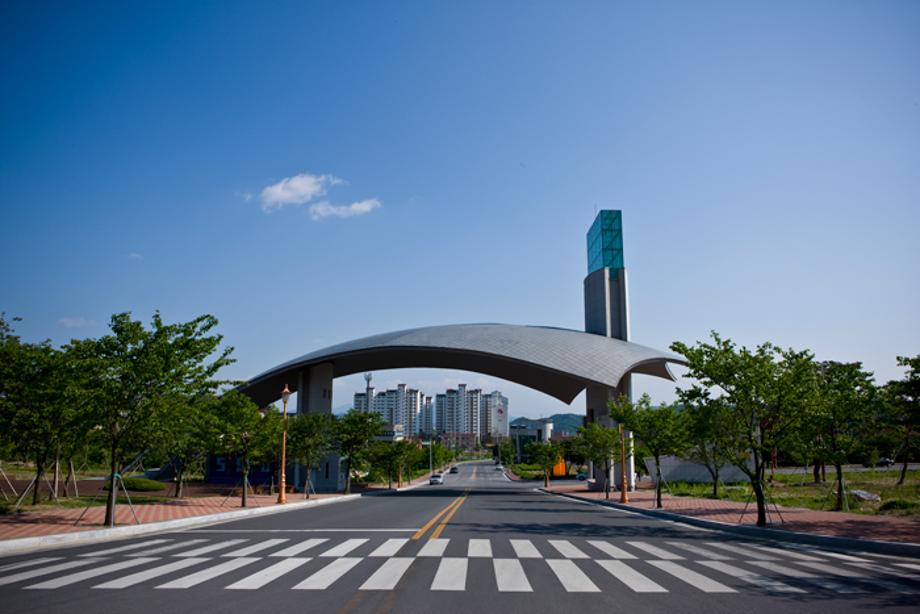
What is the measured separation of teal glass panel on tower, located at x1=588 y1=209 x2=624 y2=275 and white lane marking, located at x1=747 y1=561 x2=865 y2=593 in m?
47.5

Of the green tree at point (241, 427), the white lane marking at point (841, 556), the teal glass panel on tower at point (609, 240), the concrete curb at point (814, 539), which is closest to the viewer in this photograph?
the white lane marking at point (841, 556)

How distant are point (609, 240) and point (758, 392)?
39.8 meters

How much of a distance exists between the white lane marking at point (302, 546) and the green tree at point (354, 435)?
30033 mm

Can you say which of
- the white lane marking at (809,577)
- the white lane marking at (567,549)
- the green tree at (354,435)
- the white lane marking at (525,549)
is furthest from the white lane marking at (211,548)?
the green tree at (354,435)

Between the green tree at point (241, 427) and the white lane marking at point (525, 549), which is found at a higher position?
the green tree at point (241, 427)

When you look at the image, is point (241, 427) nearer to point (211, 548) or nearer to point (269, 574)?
point (211, 548)

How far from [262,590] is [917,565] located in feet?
38.6

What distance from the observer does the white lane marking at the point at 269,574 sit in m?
8.66

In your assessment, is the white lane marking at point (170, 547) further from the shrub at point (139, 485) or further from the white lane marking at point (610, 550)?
the shrub at point (139, 485)

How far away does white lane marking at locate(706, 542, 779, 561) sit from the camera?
11992 millimetres

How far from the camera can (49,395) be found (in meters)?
20.0

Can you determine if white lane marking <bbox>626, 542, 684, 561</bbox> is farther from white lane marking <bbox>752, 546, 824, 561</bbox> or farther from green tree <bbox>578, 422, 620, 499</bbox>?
green tree <bbox>578, 422, 620, 499</bbox>

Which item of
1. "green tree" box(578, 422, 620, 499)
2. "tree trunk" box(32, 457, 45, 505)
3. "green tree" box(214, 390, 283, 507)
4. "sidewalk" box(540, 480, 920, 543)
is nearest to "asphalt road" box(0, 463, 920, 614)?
"sidewalk" box(540, 480, 920, 543)

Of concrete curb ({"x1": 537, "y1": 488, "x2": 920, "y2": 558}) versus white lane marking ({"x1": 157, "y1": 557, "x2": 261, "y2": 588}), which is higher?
white lane marking ({"x1": 157, "y1": 557, "x2": 261, "y2": 588})
